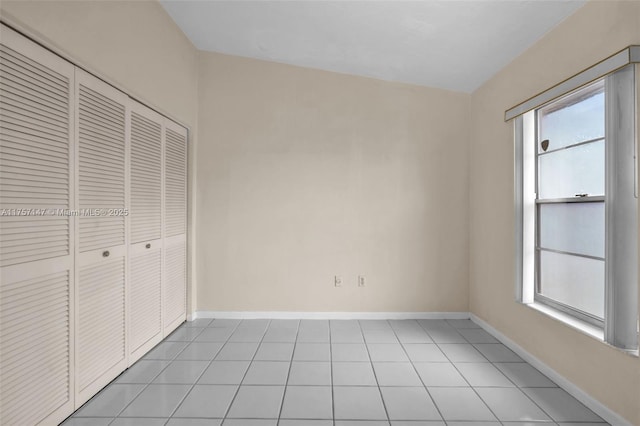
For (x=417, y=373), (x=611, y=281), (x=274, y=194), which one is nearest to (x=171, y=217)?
(x=274, y=194)

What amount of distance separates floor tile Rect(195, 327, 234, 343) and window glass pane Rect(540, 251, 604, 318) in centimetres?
286

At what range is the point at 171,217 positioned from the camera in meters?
3.37

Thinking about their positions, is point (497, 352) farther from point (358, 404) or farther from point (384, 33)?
point (384, 33)

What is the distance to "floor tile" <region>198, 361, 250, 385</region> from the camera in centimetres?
244

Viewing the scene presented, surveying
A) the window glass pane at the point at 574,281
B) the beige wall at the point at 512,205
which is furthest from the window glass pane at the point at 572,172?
the window glass pane at the point at 574,281

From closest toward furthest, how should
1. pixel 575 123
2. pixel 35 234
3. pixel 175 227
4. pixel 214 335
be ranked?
pixel 35 234
pixel 575 123
pixel 214 335
pixel 175 227

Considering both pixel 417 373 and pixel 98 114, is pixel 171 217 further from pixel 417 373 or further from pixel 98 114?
pixel 417 373

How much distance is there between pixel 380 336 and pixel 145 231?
7.80 ft

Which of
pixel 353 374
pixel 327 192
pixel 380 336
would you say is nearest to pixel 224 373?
pixel 353 374

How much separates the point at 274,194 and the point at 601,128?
9.45 feet

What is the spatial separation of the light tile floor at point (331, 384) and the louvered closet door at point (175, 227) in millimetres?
304

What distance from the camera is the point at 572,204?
7.94ft

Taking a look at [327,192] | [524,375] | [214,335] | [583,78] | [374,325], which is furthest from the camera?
[327,192]

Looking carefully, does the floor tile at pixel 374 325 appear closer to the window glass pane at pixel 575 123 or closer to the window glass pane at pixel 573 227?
the window glass pane at pixel 573 227
